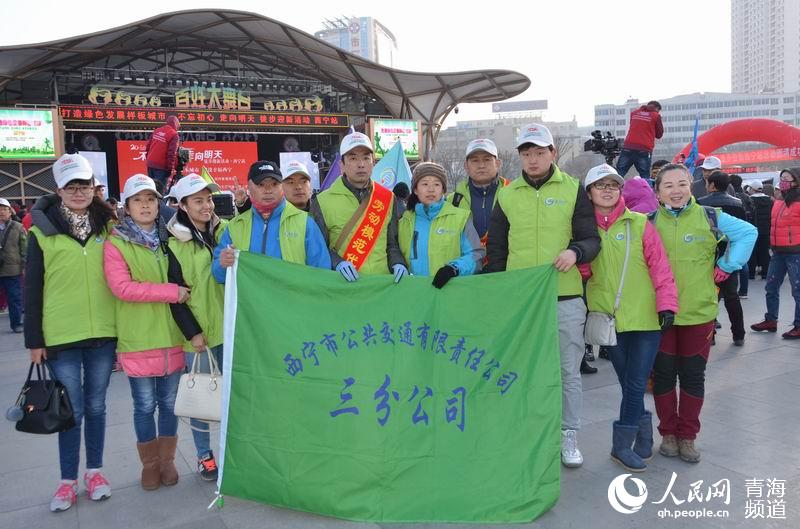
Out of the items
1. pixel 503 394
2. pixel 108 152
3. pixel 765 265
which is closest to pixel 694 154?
pixel 765 265

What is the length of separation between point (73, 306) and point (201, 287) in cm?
61

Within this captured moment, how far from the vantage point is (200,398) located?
3064 mm

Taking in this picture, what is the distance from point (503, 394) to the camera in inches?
114

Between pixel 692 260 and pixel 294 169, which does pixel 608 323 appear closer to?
pixel 692 260

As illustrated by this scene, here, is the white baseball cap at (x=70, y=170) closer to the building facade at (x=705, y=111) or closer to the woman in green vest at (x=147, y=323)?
the woman in green vest at (x=147, y=323)

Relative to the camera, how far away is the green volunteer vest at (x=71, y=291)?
9.82 ft

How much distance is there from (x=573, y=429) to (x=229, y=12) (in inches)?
721

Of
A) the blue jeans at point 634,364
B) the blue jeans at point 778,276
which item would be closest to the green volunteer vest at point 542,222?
the blue jeans at point 634,364

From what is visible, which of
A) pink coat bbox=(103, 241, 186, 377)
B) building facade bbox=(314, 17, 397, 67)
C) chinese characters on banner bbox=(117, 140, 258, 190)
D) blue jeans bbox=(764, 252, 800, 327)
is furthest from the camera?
building facade bbox=(314, 17, 397, 67)

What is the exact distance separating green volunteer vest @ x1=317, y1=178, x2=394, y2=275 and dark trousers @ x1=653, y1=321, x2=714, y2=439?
66.4 inches

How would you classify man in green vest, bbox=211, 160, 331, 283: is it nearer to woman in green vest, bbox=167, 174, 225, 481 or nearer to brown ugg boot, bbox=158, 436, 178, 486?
woman in green vest, bbox=167, 174, 225, 481

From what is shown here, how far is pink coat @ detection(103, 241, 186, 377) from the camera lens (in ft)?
9.93

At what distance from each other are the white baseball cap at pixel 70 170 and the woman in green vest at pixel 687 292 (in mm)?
3098

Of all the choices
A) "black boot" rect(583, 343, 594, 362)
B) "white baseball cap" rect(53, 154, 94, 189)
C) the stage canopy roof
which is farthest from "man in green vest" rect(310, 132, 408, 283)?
the stage canopy roof
